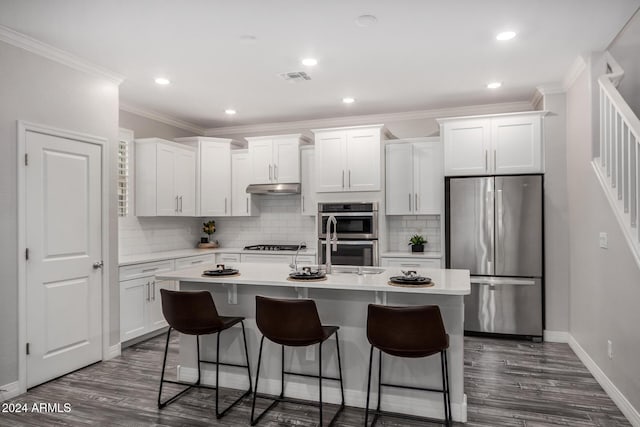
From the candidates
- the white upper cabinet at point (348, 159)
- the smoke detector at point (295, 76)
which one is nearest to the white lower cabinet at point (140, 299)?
the white upper cabinet at point (348, 159)

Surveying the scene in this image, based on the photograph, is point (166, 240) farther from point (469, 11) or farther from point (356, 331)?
point (469, 11)

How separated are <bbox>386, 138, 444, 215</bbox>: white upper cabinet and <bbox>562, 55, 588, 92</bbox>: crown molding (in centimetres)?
145

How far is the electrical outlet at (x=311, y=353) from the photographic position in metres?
3.21

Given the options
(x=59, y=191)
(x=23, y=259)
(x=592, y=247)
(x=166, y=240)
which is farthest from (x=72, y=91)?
(x=592, y=247)

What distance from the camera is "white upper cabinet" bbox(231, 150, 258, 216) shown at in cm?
618

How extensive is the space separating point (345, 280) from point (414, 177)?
2760 mm

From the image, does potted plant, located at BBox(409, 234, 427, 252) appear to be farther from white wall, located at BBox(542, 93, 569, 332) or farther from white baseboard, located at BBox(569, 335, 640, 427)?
white baseboard, located at BBox(569, 335, 640, 427)

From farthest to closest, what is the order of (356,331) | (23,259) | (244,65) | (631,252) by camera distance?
(244,65), (23,259), (356,331), (631,252)

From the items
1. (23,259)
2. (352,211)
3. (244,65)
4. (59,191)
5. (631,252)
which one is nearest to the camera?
(631,252)

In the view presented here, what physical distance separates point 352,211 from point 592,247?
261cm

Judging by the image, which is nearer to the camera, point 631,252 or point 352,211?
point 631,252

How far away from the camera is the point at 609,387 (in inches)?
128

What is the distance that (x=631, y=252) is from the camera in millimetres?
2846

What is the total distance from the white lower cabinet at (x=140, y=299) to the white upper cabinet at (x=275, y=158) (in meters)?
1.69
